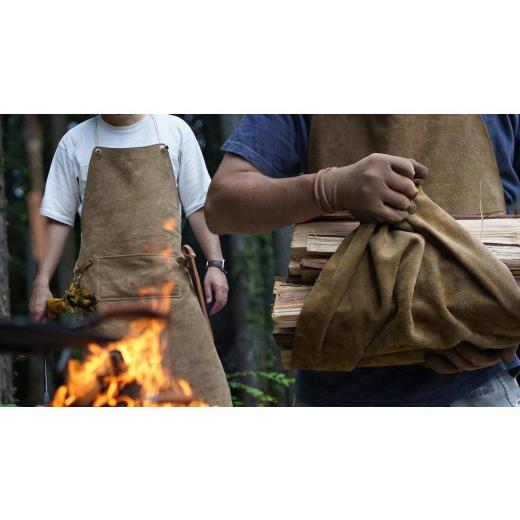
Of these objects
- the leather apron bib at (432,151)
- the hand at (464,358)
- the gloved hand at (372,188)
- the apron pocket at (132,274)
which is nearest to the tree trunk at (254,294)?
the apron pocket at (132,274)

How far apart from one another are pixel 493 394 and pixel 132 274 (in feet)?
4.05

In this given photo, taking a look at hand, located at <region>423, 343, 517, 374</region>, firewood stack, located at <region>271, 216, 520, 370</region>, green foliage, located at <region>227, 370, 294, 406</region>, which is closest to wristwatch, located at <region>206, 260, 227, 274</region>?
green foliage, located at <region>227, 370, 294, 406</region>

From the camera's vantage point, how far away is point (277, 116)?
1895 mm

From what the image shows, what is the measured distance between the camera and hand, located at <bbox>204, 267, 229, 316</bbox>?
8.01 feet

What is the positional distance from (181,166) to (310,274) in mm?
860

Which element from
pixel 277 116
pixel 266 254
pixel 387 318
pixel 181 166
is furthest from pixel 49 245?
pixel 387 318

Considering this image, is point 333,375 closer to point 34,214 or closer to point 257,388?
point 257,388

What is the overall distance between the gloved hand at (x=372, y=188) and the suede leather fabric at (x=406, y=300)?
0.18 ft

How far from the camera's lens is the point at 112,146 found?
2.43 meters

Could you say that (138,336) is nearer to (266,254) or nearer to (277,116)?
(266,254)

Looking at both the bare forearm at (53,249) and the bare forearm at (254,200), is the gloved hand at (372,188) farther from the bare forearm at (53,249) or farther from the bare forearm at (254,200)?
the bare forearm at (53,249)

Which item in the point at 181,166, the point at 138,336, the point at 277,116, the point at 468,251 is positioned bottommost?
the point at 138,336

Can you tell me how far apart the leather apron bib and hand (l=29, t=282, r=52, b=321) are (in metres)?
1.07
